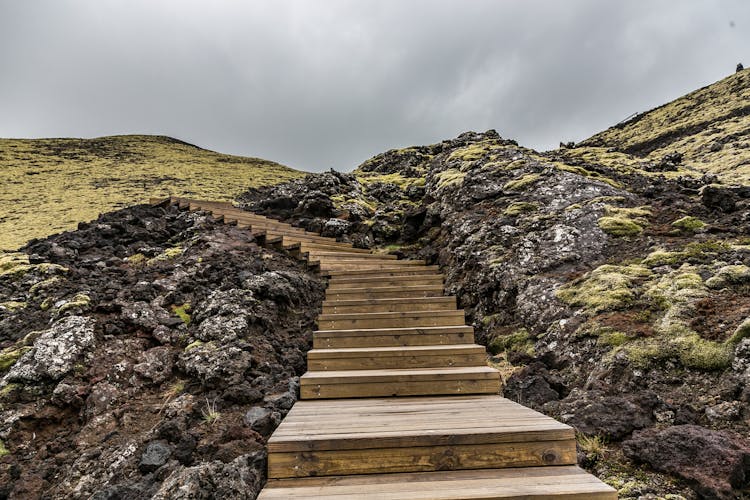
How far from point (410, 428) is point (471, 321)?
4300 mm

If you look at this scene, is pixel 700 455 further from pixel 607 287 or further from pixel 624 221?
pixel 624 221

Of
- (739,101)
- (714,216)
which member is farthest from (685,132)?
(714,216)

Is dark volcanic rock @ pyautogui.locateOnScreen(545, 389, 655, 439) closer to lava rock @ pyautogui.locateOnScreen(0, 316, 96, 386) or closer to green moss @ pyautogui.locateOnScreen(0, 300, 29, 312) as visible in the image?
lava rock @ pyautogui.locateOnScreen(0, 316, 96, 386)

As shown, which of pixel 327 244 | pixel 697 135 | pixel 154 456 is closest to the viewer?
pixel 154 456

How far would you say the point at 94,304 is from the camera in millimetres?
6344

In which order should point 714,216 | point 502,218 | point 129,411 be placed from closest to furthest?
point 129,411 → point 714,216 → point 502,218

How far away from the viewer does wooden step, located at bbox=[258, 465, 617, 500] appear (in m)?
2.67

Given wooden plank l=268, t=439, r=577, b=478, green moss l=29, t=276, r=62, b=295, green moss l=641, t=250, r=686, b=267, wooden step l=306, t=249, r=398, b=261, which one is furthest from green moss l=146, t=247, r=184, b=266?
green moss l=641, t=250, r=686, b=267

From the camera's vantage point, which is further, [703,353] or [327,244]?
[327,244]

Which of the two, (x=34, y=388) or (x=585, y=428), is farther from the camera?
(x=34, y=388)

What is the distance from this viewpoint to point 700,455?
326cm

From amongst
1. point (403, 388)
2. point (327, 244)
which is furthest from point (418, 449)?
point (327, 244)

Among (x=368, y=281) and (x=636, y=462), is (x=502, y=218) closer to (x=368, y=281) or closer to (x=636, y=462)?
(x=368, y=281)

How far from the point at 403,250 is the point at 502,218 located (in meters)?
3.18
